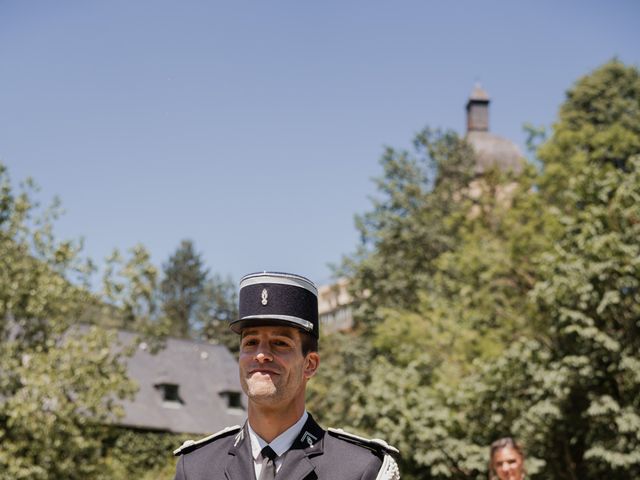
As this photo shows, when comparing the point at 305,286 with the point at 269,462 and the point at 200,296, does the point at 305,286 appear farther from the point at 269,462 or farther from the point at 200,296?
the point at 200,296

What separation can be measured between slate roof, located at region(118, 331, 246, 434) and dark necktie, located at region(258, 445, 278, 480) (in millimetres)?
45367

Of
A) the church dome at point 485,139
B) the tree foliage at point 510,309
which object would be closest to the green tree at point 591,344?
the tree foliage at point 510,309

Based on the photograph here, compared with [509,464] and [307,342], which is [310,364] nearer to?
[307,342]

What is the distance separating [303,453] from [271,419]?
0.60 ft

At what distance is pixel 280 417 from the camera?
4.08 m

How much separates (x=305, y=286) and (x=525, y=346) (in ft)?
65.2

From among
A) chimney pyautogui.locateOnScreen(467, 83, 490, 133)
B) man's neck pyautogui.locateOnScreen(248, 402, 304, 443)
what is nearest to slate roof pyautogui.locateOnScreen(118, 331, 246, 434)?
chimney pyautogui.locateOnScreen(467, 83, 490, 133)

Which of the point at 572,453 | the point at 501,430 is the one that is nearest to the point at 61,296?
the point at 501,430

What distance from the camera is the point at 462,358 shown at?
1252 inches

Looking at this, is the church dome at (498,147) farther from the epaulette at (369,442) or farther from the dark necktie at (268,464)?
the dark necktie at (268,464)

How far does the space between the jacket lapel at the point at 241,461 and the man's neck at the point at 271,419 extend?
8 cm

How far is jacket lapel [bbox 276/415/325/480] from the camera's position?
398 cm

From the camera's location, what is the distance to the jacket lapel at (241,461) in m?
4.03

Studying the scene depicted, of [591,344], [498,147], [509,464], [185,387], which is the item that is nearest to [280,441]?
[509,464]
